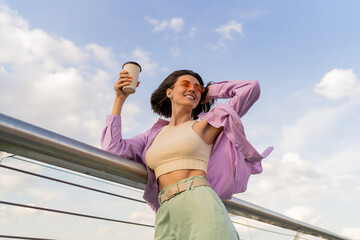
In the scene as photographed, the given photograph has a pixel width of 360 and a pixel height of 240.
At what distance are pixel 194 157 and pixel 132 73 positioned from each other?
682mm

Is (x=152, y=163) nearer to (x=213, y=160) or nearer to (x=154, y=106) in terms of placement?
(x=213, y=160)

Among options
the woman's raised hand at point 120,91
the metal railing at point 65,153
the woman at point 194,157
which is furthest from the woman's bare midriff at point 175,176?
the woman's raised hand at point 120,91

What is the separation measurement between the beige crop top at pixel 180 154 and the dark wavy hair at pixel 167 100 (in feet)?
2.01

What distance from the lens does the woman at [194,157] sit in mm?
1707

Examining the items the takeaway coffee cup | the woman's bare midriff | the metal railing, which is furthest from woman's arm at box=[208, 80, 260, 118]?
the metal railing

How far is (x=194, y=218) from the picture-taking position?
1690 mm

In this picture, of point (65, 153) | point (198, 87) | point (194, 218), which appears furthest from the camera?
point (198, 87)

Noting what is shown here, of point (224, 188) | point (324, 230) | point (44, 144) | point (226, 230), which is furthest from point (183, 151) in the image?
point (324, 230)

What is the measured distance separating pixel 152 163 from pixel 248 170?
2.03 feet

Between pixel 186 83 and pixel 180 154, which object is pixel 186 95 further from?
pixel 180 154

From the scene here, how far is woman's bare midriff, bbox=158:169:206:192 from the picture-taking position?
1.91 metres

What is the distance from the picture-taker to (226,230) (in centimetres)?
161

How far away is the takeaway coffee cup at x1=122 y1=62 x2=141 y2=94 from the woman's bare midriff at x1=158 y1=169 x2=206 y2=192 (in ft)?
2.06

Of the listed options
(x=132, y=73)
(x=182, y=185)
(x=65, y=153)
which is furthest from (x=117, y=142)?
(x=65, y=153)
